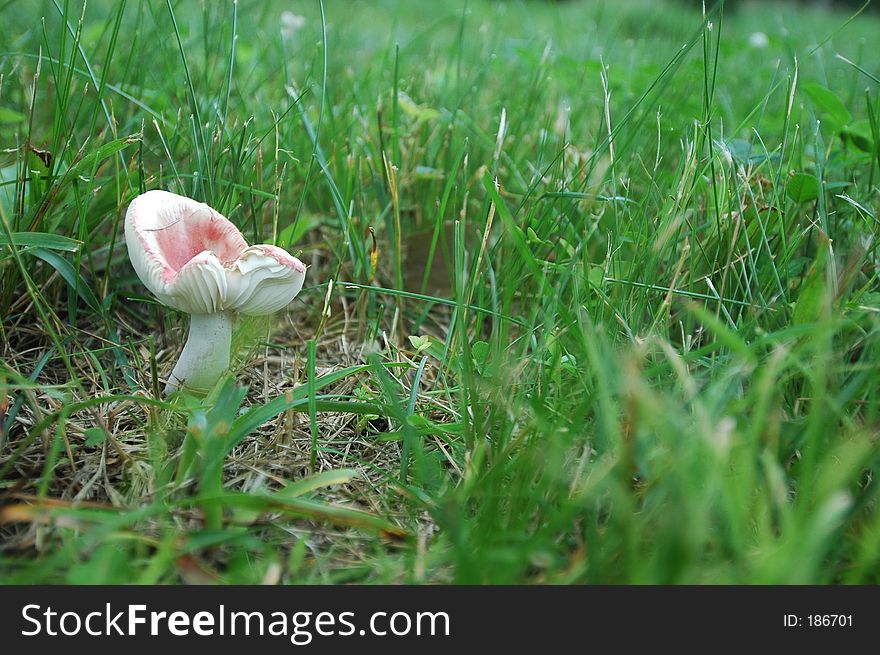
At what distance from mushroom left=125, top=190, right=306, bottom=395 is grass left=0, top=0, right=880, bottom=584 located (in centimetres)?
10

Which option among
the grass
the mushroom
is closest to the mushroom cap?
the mushroom

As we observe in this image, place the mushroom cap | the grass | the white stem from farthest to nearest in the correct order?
1. the white stem
2. the mushroom cap
3. the grass

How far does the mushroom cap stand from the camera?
1168mm

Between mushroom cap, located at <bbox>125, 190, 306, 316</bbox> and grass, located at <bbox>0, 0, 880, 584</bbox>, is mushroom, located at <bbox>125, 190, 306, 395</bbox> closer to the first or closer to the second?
mushroom cap, located at <bbox>125, 190, 306, 316</bbox>

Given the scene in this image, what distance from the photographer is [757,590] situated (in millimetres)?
797

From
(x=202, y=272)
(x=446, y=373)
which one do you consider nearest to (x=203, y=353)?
(x=202, y=272)

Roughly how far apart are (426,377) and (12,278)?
85 centimetres

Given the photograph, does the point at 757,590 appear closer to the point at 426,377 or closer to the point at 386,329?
the point at 426,377

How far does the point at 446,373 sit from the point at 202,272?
1.58 feet

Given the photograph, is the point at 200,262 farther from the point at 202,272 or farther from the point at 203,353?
the point at 203,353

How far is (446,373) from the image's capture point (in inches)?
52.4

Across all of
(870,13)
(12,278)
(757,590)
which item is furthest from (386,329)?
(870,13)

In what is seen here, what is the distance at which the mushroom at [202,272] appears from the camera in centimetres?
117

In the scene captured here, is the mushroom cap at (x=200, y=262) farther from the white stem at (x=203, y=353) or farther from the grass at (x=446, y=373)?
the grass at (x=446, y=373)
